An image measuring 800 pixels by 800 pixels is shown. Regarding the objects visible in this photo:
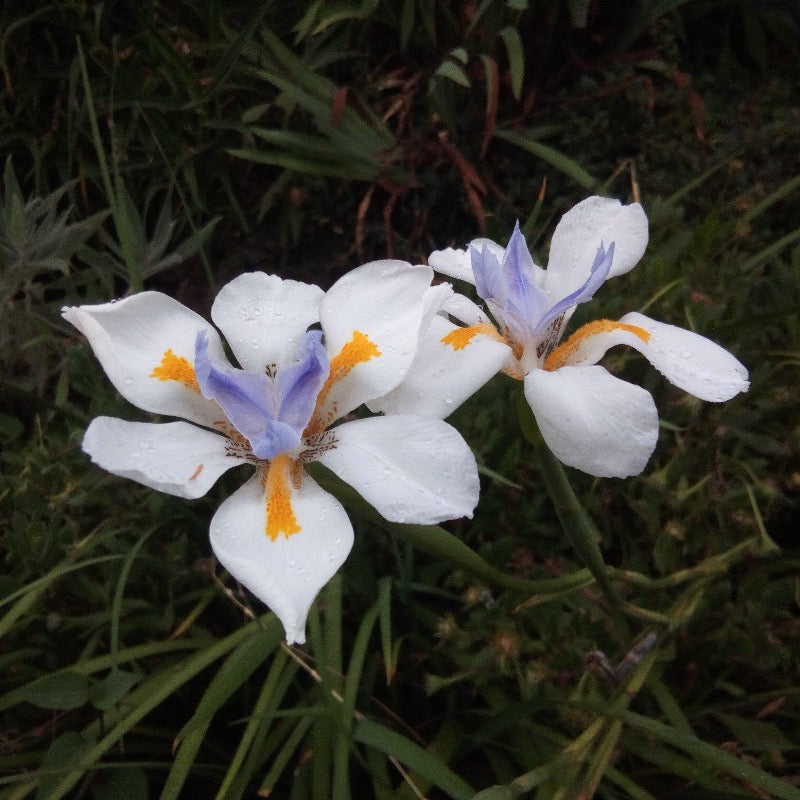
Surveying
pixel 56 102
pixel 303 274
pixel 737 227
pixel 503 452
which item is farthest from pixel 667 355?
pixel 56 102

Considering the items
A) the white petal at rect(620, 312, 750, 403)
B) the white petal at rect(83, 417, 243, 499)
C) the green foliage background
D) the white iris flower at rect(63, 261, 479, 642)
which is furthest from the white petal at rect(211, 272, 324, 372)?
the white petal at rect(620, 312, 750, 403)

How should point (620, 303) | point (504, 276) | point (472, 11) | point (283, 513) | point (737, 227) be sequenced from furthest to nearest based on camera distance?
point (472, 11) → point (737, 227) → point (620, 303) → point (504, 276) → point (283, 513)

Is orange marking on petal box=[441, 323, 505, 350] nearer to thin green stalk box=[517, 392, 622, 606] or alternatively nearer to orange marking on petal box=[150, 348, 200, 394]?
thin green stalk box=[517, 392, 622, 606]

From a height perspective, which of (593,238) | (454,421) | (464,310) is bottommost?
(454,421)

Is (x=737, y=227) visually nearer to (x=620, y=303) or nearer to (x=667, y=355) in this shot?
(x=620, y=303)

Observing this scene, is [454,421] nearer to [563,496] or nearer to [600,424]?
[563,496]

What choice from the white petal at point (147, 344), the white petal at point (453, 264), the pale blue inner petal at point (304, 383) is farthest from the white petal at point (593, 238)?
the white petal at point (147, 344)

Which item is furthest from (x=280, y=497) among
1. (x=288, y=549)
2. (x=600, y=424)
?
(x=600, y=424)
